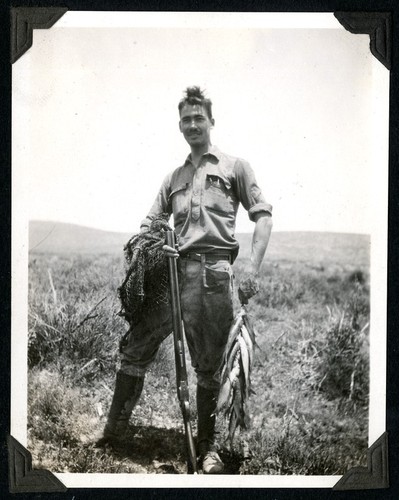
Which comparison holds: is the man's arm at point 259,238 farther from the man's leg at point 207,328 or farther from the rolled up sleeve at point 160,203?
the rolled up sleeve at point 160,203

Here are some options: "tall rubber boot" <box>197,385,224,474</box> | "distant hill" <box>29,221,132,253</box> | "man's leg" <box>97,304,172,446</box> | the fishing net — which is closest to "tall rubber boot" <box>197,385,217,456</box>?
"tall rubber boot" <box>197,385,224,474</box>

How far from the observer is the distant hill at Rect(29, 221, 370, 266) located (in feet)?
11.6

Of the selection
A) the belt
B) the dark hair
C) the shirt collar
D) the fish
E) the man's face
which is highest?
the dark hair

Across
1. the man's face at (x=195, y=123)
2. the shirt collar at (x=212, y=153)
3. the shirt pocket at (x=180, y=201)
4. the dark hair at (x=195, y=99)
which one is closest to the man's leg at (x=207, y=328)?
the shirt pocket at (x=180, y=201)

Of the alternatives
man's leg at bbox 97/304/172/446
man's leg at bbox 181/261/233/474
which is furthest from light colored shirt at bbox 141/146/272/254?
man's leg at bbox 97/304/172/446

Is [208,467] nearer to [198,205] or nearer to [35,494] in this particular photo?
[35,494]

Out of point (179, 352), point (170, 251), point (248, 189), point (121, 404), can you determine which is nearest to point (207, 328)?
point (179, 352)

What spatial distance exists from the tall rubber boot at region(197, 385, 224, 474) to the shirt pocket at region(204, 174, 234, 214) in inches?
33.9

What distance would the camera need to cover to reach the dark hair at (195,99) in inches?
138

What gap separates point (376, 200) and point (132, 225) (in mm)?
1191

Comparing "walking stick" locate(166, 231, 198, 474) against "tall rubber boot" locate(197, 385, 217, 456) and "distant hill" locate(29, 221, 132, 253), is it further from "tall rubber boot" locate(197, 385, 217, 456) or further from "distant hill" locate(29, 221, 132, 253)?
"distant hill" locate(29, 221, 132, 253)

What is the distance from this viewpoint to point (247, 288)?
345 cm

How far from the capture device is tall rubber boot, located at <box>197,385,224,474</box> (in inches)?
138

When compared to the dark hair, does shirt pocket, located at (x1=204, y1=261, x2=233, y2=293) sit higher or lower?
lower
